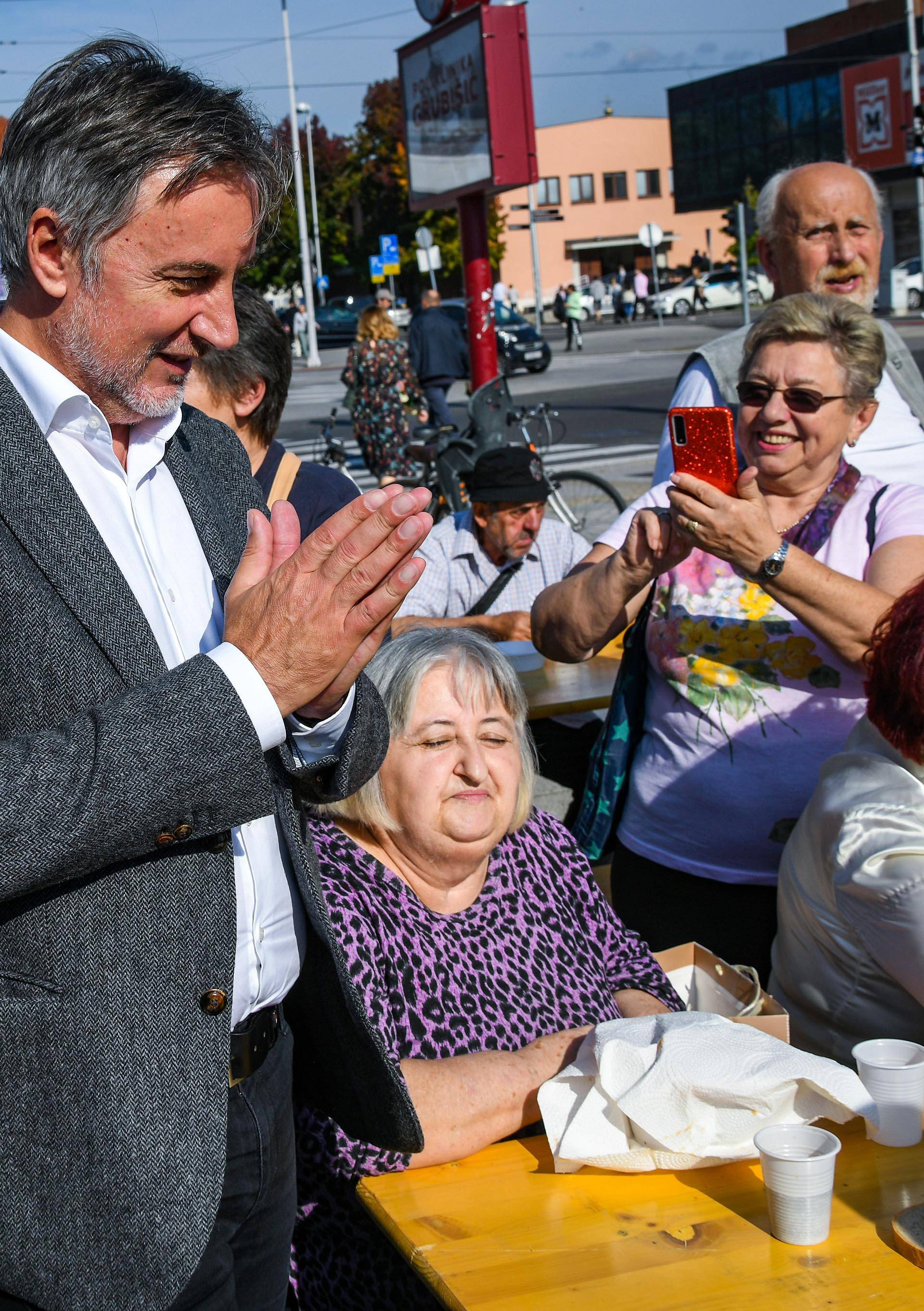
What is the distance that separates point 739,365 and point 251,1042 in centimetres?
237

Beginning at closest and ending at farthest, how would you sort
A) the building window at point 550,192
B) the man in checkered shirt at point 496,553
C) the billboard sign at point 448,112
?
the man in checkered shirt at point 496,553
the billboard sign at point 448,112
the building window at point 550,192

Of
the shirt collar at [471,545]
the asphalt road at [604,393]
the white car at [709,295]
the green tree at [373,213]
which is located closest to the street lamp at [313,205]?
the green tree at [373,213]

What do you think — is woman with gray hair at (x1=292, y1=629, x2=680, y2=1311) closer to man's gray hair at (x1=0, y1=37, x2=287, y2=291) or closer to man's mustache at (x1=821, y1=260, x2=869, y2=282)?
man's gray hair at (x1=0, y1=37, x2=287, y2=291)

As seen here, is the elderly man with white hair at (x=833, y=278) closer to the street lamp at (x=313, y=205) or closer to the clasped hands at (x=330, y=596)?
the clasped hands at (x=330, y=596)

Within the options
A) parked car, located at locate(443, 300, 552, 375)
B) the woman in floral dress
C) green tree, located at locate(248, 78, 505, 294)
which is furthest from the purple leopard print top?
green tree, located at locate(248, 78, 505, 294)

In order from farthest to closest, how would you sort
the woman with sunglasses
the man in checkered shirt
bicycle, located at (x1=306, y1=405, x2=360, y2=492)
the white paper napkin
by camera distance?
bicycle, located at (x1=306, y1=405, x2=360, y2=492), the man in checkered shirt, the woman with sunglasses, the white paper napkin

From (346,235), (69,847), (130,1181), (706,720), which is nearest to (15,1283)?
(130,1181)

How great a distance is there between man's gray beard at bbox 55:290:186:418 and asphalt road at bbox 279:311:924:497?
9.70 meters

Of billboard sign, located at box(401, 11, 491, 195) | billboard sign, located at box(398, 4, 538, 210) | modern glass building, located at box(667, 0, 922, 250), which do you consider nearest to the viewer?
billboard sign, located at box(398, 4, 538, 210)

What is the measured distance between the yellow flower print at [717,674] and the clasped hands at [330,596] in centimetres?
153

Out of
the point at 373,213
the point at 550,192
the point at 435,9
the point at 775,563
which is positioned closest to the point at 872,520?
the point at 775,563

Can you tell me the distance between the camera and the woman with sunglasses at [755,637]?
110 inches

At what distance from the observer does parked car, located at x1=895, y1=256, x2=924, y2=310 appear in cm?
3622

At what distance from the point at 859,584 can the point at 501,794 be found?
851 millimetres
